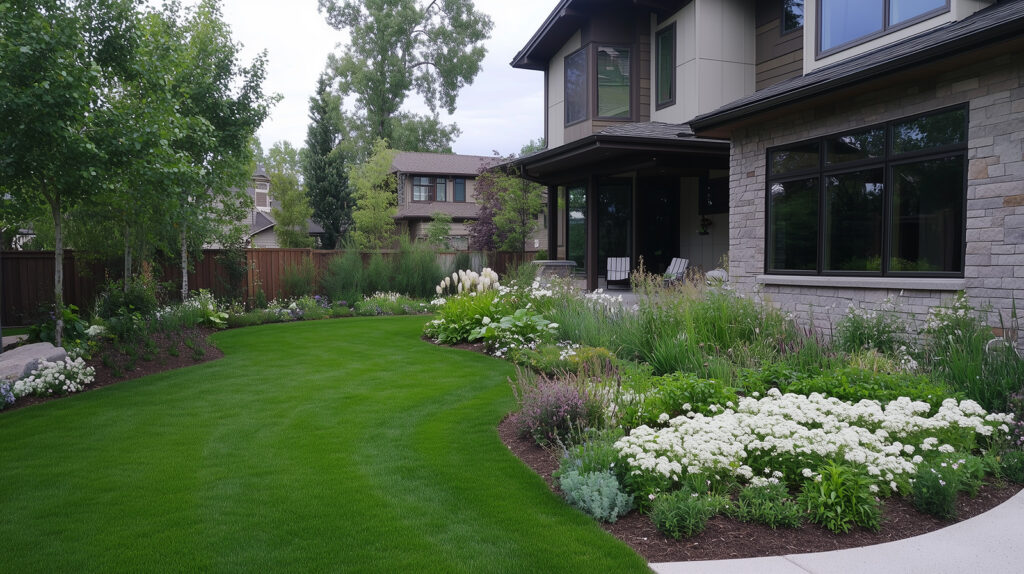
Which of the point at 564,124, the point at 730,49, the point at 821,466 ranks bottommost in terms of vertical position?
the point at 821,466

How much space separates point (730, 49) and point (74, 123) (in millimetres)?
10241

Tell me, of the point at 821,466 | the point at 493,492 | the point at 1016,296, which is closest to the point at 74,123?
the point at 493,492

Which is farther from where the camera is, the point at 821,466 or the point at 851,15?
the point at 851,15

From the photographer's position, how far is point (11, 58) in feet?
20.0

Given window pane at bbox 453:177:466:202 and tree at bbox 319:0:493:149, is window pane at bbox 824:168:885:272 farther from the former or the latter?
tree at bbox 319:0:493:149

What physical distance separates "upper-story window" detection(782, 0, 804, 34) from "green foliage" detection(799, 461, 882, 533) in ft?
31.3

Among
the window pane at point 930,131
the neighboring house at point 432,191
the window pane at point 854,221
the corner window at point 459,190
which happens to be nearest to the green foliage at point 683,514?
the window pane at point 854,221

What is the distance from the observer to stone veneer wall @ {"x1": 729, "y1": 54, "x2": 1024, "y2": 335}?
5.65m

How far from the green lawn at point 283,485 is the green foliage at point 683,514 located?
252 millimetres

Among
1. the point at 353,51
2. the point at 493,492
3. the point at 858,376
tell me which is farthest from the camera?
the point at 353,51

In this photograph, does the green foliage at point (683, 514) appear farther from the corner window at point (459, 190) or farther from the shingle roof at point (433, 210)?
the corner window at point (459, 190)

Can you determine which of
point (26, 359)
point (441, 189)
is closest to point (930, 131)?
point (26, 359)

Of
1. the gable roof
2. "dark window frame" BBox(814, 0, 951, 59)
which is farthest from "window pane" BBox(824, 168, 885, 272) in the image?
"dark window frame" BBox(814, 0, 951, 59)

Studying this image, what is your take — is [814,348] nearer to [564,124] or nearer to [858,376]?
[858,376]
